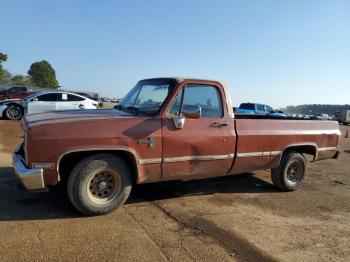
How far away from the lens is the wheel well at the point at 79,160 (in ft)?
15.7

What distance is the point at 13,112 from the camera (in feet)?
57.4

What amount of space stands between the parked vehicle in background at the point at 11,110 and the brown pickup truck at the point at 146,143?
13107mm

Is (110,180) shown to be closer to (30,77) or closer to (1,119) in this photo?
(1,119)

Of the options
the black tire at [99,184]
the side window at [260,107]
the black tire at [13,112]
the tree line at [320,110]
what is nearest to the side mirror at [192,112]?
the black tire at [99,184]

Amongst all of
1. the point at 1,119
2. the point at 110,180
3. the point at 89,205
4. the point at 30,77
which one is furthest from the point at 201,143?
the point at 30,77

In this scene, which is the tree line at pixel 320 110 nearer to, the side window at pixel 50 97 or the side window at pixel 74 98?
the side window at pixel 74 98

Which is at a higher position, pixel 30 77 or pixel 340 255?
pixel 30 77

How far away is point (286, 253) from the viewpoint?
426 cm

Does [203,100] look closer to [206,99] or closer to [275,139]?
[206,99]

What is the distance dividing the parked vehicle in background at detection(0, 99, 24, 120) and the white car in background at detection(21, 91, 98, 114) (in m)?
0.79

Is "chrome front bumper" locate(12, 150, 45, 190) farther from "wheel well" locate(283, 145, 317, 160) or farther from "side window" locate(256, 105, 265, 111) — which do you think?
"side window" locate(256, 105, 265, 111)

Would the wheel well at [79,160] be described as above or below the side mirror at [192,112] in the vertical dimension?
below

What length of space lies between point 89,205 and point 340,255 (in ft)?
10.5

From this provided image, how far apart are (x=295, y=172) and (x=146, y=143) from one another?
3649 millimetres
